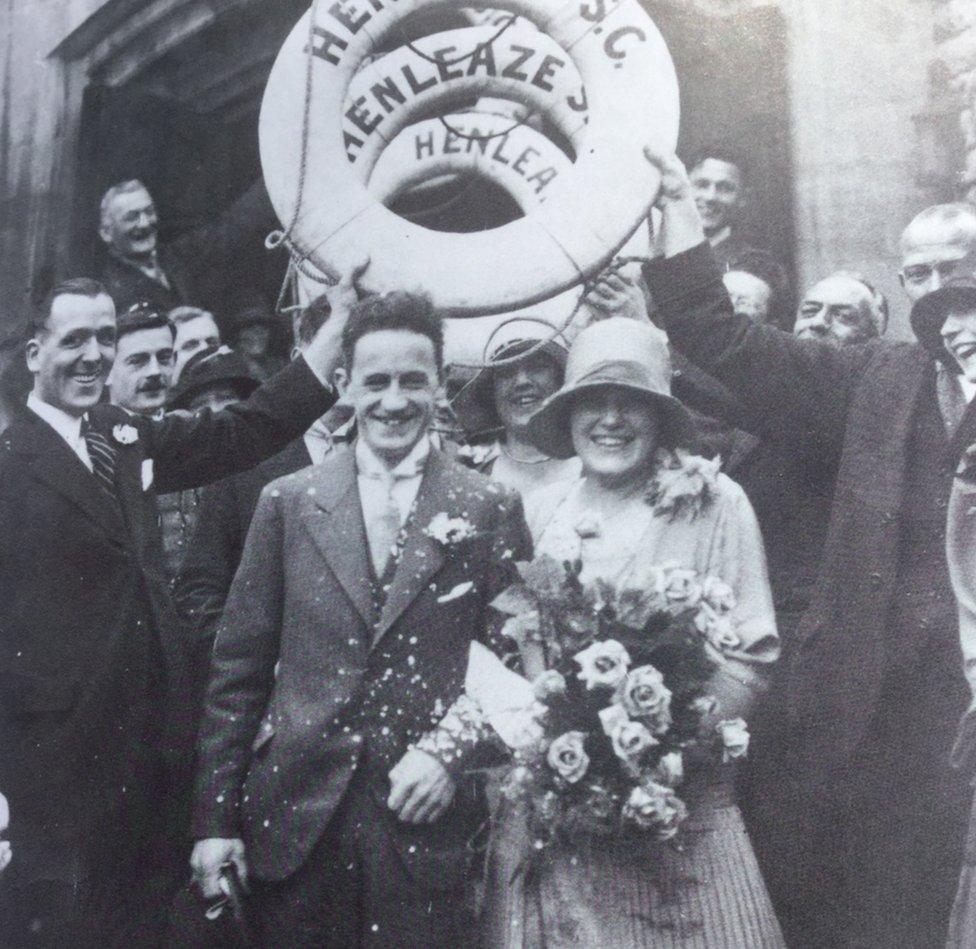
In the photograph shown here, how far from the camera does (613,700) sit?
7.90 ft

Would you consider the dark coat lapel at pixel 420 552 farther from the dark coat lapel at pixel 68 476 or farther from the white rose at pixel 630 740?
the dark coat lapel at pixel 68 476

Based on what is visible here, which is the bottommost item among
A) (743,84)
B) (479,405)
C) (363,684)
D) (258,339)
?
(363,684)

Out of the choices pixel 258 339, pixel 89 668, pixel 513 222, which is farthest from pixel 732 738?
pixel 258 339

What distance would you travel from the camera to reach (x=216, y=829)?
8.49 ft

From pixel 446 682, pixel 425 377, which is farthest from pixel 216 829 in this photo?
pixel 425 377

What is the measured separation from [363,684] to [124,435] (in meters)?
0.84

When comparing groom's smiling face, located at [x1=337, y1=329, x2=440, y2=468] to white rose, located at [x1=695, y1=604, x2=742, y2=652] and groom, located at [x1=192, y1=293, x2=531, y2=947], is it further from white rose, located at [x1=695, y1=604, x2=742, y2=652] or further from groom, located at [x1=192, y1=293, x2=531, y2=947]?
white rose, located at [x1=695, y1=604, x2=742, y2=652]

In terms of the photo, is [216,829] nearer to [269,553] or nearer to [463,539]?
[269,553]

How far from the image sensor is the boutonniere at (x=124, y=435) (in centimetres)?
302

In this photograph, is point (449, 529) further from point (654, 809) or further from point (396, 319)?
point (654, 809)

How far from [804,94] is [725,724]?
142cm

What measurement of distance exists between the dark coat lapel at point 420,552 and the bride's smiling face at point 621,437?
31 cm

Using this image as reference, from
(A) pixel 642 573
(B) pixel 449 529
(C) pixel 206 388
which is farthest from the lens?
(C) pixel 206 388

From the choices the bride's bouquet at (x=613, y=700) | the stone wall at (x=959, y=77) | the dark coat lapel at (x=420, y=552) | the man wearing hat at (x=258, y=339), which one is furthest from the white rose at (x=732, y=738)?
the man wearing hat at (x=258, y=339)
